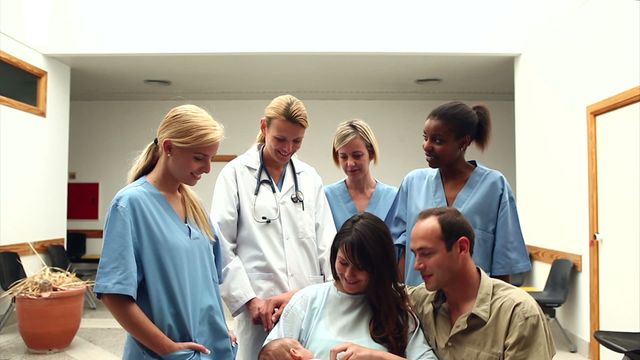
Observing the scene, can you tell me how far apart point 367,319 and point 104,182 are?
23.1 feet

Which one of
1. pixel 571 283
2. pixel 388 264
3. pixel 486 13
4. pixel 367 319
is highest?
pixel 486 13

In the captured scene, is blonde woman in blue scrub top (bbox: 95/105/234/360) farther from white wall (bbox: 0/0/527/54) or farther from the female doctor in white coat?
white wall (bbox: 0/0/527/54)

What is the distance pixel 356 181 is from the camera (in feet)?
7.88

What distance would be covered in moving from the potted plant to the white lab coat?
9.63 feet

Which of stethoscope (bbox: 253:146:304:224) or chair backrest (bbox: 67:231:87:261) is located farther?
chair backrest (bbox: 67:231:87:261)

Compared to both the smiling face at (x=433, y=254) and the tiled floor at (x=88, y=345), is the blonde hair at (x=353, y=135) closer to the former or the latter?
the smiling face at (x=433, y=254)

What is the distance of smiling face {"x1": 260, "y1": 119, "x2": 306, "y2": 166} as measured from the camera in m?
1.82

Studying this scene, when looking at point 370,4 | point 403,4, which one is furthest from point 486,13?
point 370,4

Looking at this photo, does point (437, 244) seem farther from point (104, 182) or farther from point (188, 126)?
point (104, 182)

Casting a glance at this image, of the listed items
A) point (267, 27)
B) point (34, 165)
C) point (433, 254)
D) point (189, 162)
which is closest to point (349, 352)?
point (433, 254)

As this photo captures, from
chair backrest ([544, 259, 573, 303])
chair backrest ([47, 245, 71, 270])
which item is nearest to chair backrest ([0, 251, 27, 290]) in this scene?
chair backrest ([47, 245, 71, 270])

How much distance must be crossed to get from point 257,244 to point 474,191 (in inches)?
30.9

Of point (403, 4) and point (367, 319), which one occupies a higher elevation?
point (403, 4)

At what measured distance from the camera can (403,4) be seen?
17.7 feet
